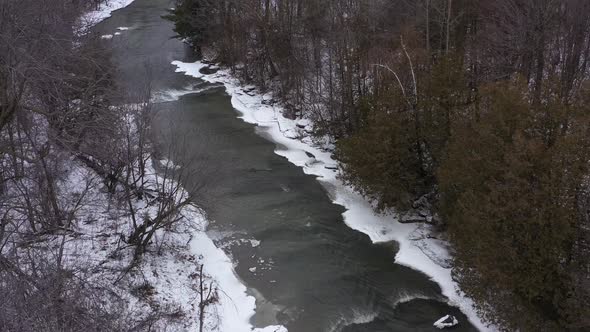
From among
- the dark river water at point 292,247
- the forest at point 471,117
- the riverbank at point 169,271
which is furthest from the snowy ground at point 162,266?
the forest at point 471,117

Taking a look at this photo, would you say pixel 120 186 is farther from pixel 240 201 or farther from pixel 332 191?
pixel 332 191

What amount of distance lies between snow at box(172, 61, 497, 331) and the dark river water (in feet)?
1.31

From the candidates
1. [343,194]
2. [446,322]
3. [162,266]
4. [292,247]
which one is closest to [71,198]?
[162,266]

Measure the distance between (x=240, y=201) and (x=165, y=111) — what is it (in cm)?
1147

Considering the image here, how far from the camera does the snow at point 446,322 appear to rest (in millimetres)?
16750

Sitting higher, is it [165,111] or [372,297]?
[165,111]

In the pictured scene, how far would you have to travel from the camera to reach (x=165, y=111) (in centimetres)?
3275

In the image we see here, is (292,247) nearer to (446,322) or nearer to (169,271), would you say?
(169,271)

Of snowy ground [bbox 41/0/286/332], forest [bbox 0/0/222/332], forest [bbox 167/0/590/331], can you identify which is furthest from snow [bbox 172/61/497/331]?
forest [bbox 0/0/222/332]

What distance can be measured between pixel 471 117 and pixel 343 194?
7593mm

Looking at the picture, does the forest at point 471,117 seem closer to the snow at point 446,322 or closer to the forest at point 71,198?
the snow at point 446,322

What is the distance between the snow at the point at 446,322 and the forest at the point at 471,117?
90 cm

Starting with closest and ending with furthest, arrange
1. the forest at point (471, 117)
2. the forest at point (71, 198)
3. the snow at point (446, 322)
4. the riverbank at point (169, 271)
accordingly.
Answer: the forest at point (71, 198), the forest at point (471, 117), the snow at point (446, 322), the riverbank at point (169, 271)

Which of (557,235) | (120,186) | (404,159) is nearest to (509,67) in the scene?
(404,159)
